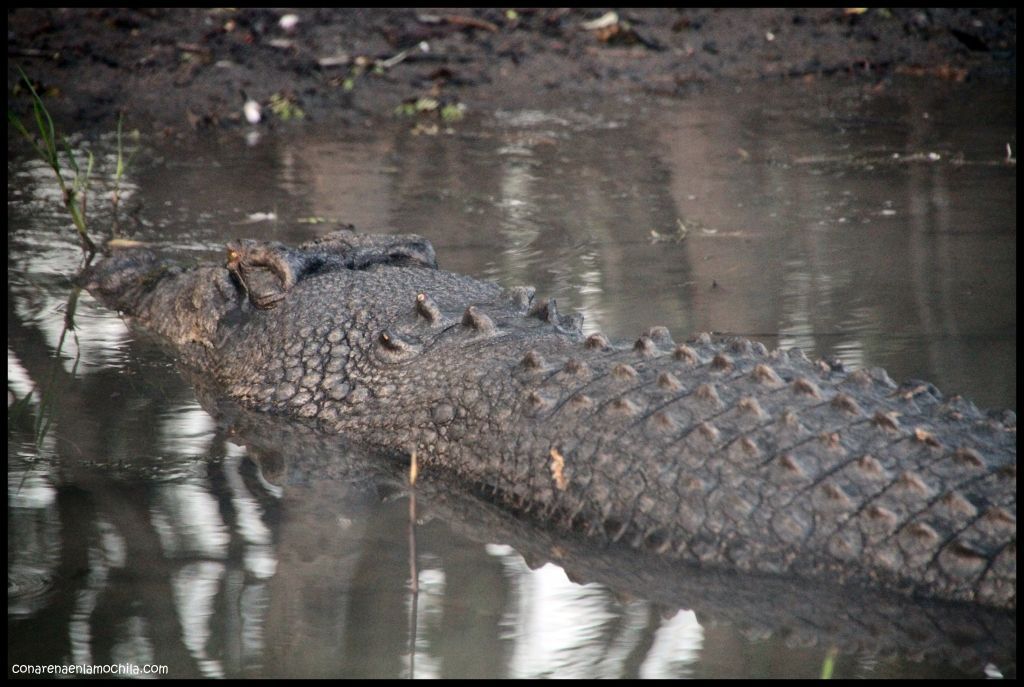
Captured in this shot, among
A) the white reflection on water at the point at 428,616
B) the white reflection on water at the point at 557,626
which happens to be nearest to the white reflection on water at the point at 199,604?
the white reflection on water at the point at 428,616

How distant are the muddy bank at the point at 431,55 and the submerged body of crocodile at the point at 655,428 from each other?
4878 millimetres

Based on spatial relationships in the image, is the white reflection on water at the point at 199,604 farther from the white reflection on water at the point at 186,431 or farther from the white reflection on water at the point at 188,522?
the white reflection on water at the point at 186,431

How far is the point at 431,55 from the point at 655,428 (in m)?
7.28

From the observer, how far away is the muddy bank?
29.6 feet

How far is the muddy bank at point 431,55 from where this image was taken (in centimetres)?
901

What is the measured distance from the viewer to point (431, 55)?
988cm

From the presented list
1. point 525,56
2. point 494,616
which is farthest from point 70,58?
point 494,616

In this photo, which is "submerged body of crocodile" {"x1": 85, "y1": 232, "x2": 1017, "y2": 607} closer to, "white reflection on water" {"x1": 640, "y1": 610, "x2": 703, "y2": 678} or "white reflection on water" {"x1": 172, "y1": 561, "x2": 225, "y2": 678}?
"white reflection on water" {"x1": 640, "y1": 610, "x2": 703, "y2": 678}

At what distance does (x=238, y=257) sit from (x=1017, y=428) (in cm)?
256

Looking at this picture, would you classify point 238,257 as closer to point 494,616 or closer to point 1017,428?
point 494,616

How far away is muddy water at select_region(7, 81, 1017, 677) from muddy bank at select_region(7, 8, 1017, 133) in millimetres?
569

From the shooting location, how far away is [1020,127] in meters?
7.68

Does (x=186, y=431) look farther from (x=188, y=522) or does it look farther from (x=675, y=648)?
(x=675, y=648)

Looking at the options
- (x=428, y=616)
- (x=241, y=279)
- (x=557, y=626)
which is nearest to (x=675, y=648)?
(x=557, y=626)
